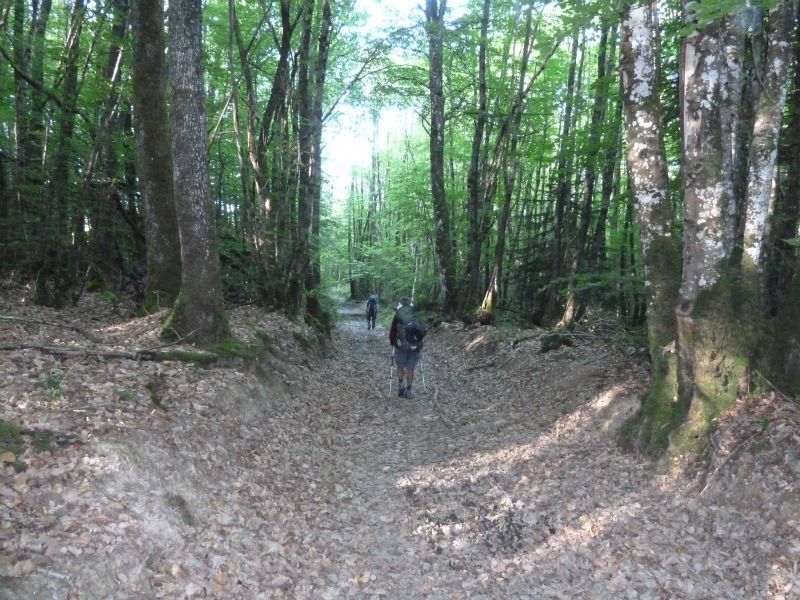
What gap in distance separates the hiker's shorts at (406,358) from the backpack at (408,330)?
0.12 metres

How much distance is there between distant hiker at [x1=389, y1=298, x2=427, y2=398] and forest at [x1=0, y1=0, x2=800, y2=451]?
3.58 meters

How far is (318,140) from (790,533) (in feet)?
50.3

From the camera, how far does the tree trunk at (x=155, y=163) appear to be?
9.64m

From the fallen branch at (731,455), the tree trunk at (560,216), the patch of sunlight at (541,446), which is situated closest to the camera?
the fallen branch at (731,455)

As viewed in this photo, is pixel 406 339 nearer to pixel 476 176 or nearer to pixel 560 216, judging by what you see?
pixel 560 216

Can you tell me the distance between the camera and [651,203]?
22.0 feet

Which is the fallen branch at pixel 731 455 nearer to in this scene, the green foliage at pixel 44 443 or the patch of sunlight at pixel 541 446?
the patch of sunlight at pixel 541 446

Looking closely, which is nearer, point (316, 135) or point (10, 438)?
point (10, 438)

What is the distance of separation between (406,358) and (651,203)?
20.0 ft

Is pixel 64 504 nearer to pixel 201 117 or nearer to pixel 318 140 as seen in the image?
pixel 201 117

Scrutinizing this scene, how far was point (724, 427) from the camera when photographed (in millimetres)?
5621

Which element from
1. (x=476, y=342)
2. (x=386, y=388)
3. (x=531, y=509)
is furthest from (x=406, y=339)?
(x=476, y=342)

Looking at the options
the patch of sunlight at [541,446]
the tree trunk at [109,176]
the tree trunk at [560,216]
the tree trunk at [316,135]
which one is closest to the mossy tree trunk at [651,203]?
the patch of sunlight at [541,446]

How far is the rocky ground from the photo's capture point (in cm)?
405
